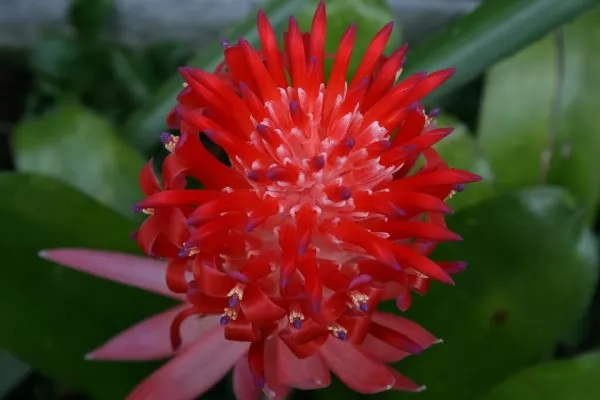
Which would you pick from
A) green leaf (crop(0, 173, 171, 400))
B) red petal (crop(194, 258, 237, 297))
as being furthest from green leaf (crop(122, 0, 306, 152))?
red petal (crop(194, 258, 237, 297))

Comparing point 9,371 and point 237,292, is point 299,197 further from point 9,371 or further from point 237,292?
point 9,371

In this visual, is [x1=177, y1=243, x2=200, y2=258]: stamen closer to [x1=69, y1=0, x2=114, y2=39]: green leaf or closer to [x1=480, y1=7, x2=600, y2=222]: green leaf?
[x1=480, y1=7, x2=600, y2=222]: green leaf

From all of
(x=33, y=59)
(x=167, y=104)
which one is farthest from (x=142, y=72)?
(x=167, y=104)

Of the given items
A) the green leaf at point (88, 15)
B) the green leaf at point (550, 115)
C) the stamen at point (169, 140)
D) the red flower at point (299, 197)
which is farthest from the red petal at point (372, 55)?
the green leaf at point (88, 15)

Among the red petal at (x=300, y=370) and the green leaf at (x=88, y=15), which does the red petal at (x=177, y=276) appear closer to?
the red petal at (x=300, y=370)

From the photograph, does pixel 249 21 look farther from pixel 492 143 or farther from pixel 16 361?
pixel 16 361

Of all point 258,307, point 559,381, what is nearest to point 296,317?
point 258,307
